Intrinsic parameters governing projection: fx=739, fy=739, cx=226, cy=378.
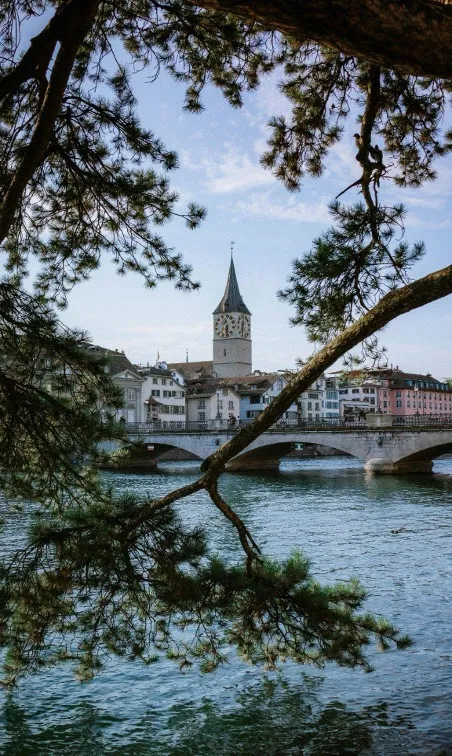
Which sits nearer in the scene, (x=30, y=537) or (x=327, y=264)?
(x=30, y=537)

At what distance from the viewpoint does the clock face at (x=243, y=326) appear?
83688mm

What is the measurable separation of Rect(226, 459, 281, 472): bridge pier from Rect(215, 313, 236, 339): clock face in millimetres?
41256

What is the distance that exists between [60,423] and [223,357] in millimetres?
79456

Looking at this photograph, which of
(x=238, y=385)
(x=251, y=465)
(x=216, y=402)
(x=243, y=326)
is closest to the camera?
(x=251, y=465)

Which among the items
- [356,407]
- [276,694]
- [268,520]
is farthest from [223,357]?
[276,694]

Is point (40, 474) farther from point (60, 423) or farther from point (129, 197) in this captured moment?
point (129, 197)

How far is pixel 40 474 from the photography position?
4.56 meters

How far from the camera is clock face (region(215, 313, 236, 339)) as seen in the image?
274 feet

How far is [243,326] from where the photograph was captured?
84.5 metres

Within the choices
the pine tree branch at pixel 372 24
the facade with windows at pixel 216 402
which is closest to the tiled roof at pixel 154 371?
the facade with windows at pixel 216 402

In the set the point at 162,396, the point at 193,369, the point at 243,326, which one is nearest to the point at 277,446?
the point at 162,396

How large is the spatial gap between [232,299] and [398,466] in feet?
173

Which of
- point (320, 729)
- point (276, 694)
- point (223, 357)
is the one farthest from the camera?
point (223, 357)

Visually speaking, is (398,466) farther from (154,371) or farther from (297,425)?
(154,371)
